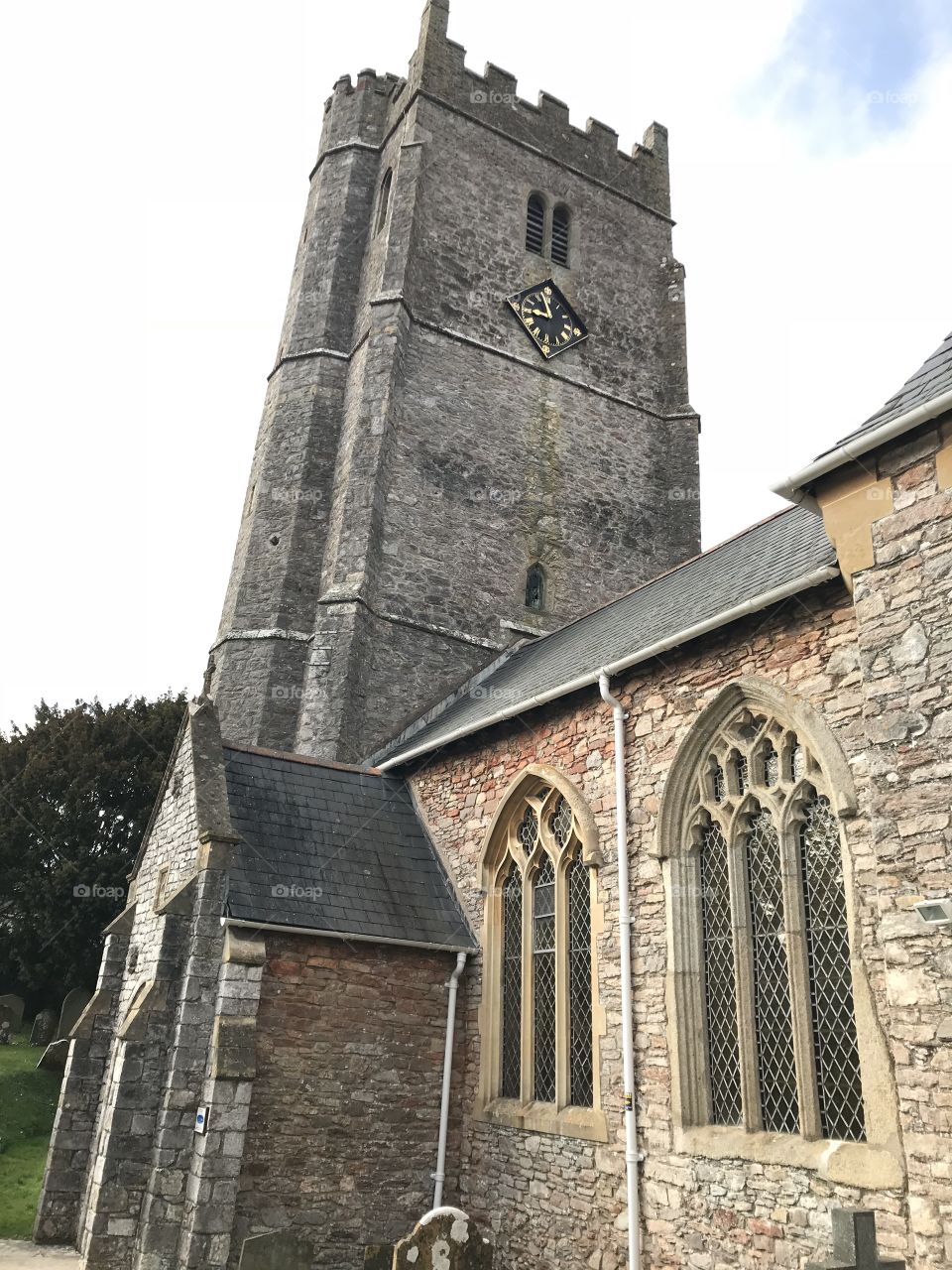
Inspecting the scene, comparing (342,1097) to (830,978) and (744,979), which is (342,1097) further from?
(830,978)

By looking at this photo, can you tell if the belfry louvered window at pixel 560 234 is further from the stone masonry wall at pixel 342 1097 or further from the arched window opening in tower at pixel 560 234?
the stone masonry wall at pixel 342 1097

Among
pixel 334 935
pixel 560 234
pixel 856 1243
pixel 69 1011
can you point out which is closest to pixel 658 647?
pixel 334 935

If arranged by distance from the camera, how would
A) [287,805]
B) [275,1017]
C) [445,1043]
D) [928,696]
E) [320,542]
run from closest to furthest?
[928,696]
[275,1017]
[445,1043]
[287,805]
[320,542]

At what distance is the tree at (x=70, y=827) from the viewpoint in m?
20.1

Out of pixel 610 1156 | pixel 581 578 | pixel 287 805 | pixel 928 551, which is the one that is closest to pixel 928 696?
pixel 928 551

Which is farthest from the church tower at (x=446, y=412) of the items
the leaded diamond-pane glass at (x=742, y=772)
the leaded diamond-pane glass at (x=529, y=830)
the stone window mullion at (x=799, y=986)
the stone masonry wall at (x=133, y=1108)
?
the stone window mullion at (x=799, y=986)

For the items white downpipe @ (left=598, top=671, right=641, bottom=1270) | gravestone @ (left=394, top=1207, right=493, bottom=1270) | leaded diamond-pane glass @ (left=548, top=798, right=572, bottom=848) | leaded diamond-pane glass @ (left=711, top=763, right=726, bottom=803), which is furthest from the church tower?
gravestone @ (left=394, top=1207, right=493, bottom=1270)

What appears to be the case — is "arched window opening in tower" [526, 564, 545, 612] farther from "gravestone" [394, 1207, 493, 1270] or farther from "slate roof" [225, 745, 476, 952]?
"gravestone" [394, 1207, 493, 1270]

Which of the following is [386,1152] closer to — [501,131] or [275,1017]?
[275,1017]

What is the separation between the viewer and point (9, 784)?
21.8 m

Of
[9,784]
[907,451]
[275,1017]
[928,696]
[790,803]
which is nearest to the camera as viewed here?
[928,696]

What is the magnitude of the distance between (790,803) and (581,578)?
1200 centimetres

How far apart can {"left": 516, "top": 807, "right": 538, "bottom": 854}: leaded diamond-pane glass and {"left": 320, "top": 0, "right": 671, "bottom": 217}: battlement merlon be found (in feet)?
57.0

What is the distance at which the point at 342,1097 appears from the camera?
33.0ft
